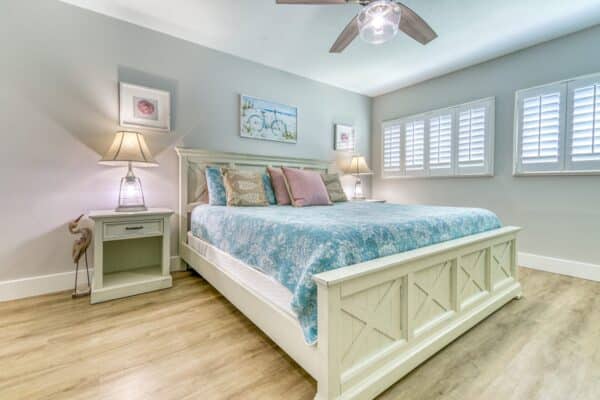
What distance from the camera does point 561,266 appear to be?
2859 millimetres

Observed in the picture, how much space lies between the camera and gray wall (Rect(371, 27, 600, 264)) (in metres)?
2.71

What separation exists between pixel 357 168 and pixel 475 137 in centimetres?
159

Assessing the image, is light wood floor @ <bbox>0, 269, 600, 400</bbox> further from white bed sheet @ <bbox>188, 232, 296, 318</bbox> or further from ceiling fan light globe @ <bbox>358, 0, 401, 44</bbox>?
ceiling fan light globe @ <bbox>358, 0, 401, 44</bbox>

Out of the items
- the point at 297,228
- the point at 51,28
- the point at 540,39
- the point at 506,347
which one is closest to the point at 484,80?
the point at 540,39

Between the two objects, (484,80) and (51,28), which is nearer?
(51,28)

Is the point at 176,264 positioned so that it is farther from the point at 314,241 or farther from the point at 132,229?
the point at 314,241

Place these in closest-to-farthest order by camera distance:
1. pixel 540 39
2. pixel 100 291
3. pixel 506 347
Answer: pixel 506 347 < pixel 100 291 < pixel 540 39

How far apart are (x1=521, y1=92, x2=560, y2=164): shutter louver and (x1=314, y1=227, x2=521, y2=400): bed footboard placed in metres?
1.81

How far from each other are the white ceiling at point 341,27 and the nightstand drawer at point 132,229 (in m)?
1.94

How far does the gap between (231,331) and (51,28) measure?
9.69ft

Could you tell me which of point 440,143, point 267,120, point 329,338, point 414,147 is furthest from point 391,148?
point 329,338

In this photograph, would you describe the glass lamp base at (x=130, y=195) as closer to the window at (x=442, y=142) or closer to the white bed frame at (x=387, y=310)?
the white bed frame at (x=387, y=310)

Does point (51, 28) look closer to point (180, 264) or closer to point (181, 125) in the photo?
point (181, 125)

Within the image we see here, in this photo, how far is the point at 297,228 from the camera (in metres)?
1.39
